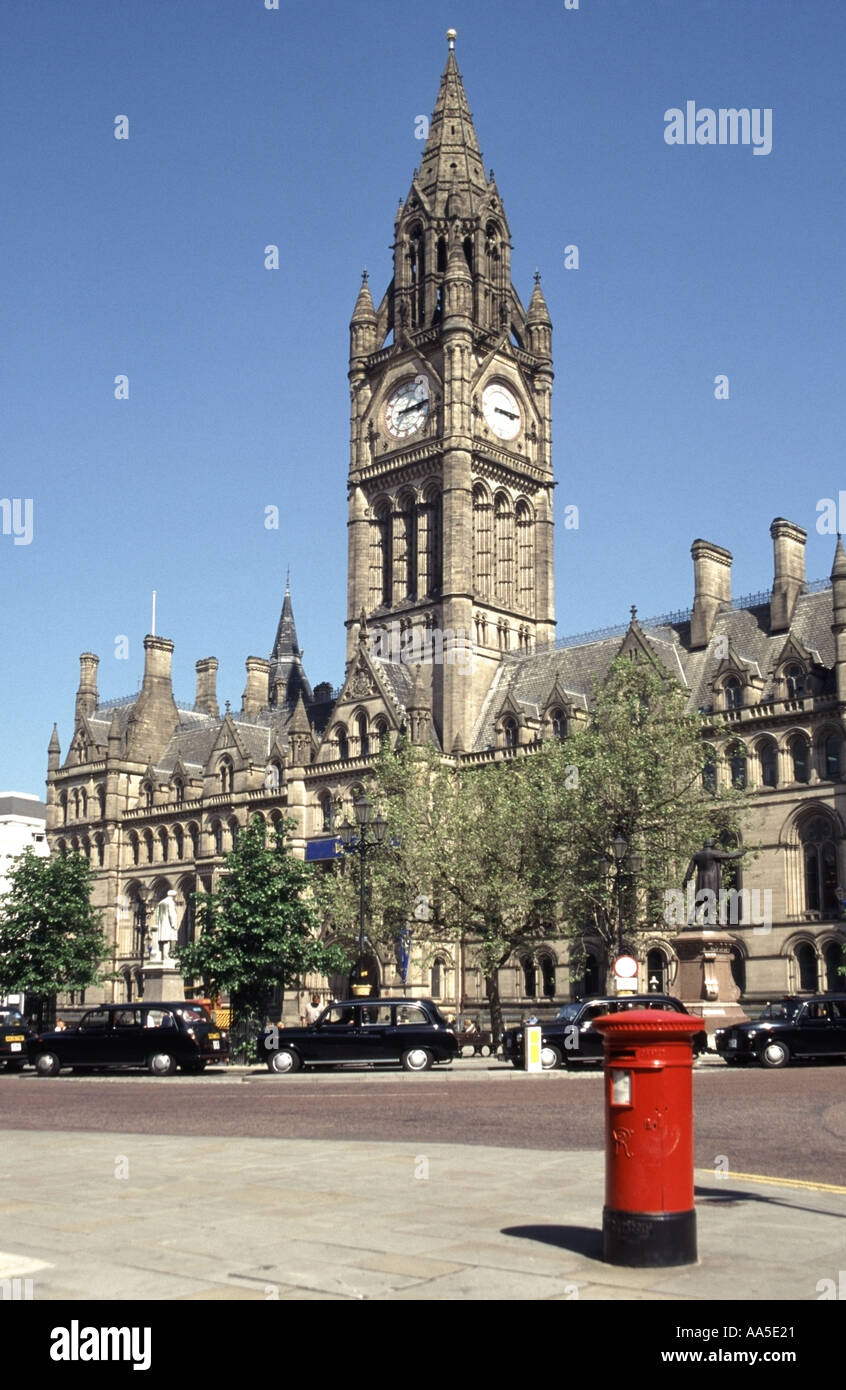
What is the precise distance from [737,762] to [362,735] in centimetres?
2109

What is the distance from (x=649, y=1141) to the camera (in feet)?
29.3

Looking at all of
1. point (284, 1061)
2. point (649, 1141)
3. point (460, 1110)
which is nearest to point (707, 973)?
point (284, 1061)

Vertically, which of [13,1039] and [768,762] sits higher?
[768,762]

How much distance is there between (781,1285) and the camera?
8.01 metres

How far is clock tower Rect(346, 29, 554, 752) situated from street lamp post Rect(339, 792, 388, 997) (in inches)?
516

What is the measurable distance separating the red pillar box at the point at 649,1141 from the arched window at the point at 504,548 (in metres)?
68.7

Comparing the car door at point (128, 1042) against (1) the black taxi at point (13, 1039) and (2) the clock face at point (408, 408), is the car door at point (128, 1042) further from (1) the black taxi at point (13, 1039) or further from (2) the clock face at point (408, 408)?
(2) the clock face at point (408, 408)

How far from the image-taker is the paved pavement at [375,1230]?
8148mm

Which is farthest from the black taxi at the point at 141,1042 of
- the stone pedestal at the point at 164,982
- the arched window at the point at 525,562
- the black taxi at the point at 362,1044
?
the arched window at the point at 525,562

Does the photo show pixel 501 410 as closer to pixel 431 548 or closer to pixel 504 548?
pixel 504 548

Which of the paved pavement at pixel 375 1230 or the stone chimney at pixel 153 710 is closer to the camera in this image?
the paved pavement at pixel 375 1230

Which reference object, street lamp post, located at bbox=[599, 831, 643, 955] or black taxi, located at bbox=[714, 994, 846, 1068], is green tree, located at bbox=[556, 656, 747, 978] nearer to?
street lamp post, located at bbox=[599, 831, 643, 955]
